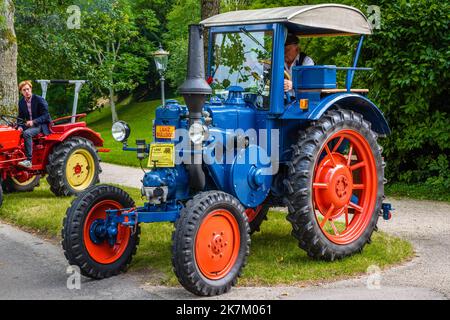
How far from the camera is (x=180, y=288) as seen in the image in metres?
6.31

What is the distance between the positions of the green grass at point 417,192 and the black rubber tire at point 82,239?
6246 mm

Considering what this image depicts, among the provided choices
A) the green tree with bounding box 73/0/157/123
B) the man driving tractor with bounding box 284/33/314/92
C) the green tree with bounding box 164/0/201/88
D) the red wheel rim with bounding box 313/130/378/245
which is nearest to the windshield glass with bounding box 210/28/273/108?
the man driving tractor with bounding box 284/33/314/92

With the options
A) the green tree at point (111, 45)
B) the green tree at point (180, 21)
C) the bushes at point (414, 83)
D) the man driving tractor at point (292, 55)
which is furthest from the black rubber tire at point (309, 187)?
the green tree at point (180, 21)

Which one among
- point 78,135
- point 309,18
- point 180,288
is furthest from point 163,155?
point 78,135

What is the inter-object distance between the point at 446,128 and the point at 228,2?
2353 centimetres

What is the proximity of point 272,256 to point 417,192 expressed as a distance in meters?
5.32

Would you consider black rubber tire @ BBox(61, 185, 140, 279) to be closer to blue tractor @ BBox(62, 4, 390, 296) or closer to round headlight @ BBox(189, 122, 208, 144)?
blue tractor @ BBox(62, 4, 390, 296)

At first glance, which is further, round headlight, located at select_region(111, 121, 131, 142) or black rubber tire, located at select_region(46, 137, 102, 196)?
black rubber tire, located at select_region(46, 137, 102, 196)

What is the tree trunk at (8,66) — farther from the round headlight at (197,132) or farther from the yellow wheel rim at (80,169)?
the round headlight at (197,132)

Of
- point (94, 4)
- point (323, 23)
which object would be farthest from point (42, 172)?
point (94, 4)

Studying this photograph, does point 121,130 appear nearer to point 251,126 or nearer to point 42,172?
point 251,126

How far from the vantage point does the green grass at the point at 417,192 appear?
38.0ft

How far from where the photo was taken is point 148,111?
4309 centimetres

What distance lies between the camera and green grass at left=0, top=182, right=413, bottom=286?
6617 millimetres
